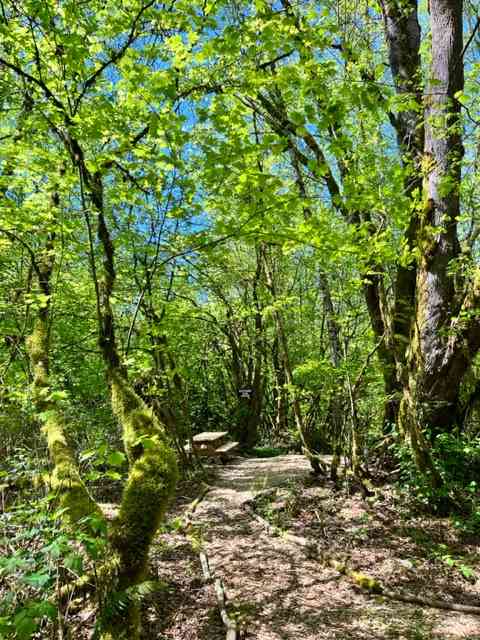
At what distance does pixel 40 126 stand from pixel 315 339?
1386 centimetres

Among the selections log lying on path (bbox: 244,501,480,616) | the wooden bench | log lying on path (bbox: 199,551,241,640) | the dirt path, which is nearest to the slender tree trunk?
log lying on path (bbox: 199,551,241,640)

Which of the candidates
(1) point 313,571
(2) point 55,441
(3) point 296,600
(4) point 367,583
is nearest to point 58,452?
(2) point 55,441

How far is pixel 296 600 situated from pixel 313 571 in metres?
0.62

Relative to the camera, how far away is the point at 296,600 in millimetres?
3891

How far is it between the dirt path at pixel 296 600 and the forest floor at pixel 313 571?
0.03 feet

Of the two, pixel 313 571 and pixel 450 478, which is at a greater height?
pixel 450 478

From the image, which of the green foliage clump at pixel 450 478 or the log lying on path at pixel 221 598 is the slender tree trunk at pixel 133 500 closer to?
the log lying on path at pixel 221 598

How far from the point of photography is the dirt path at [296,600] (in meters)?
3.35

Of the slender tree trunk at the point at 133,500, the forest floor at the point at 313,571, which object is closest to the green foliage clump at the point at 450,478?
the forest floor at the point at 313,571

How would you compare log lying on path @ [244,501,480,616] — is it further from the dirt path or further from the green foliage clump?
the green foliage clump

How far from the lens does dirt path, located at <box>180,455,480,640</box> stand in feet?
11.0

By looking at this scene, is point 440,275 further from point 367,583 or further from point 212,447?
point 212,447

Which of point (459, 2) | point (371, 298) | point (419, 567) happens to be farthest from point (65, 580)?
point (459, 2)

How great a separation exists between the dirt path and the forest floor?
0.03 ft
